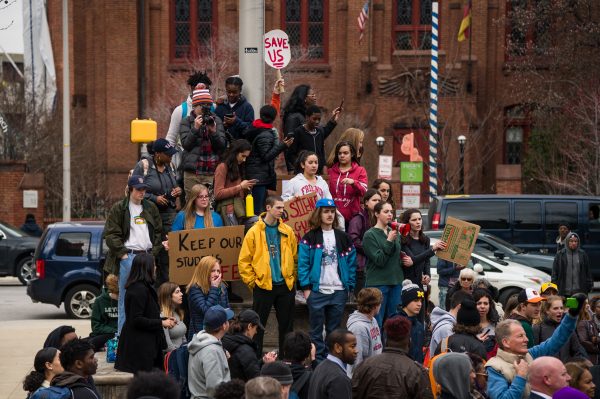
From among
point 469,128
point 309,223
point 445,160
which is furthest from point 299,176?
point 469,128

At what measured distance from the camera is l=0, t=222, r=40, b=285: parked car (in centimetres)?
3031

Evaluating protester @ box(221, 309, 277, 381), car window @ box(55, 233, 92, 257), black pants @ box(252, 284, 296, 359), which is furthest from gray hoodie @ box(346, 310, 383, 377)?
car window @ box(55, 233, 92, 257)

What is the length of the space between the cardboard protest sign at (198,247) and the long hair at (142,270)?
1.81 meters

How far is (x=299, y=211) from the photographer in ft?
45.9

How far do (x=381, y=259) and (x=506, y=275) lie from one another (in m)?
11.5

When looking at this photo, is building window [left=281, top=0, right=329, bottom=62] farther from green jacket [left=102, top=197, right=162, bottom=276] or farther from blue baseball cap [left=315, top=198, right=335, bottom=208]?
blue baseball cap [left=315, top=198, right=335, bottom=208]

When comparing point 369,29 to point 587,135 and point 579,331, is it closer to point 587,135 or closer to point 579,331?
point 587,135

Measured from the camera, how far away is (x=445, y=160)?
45312 millimetres

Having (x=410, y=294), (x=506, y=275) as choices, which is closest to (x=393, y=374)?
(x=410, y=294)

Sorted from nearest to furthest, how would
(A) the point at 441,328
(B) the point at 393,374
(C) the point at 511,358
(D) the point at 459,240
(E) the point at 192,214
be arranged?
(B) the point at 393,374 < (C) the point at 511,358 < (A) the point at 441,328 < (E) the point at 192,214 < (D) the point at 459,240

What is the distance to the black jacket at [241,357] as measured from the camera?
10023mm

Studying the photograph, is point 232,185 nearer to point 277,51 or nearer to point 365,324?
point 277,51

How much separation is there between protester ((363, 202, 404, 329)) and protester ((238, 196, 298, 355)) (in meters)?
0.81

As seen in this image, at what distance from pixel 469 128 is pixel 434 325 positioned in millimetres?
39096
